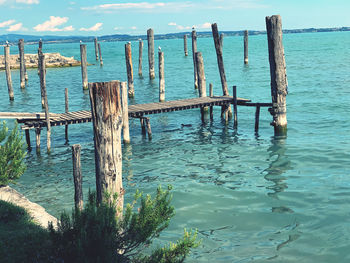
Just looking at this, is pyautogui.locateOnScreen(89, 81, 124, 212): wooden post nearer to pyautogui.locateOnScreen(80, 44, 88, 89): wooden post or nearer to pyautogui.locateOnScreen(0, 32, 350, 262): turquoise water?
pyautogui.locateOnScreen(0, 32, 350, 262): turquoise water

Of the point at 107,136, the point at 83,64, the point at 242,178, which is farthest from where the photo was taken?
the point at 83,64

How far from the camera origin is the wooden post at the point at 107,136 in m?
6.24

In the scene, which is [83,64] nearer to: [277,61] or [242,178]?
[277,61]

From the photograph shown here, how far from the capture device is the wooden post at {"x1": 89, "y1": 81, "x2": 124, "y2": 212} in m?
6.24

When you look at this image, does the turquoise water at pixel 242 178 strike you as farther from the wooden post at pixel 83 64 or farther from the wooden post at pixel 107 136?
the wooden post at pixel 83 64

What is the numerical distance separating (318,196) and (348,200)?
638 mm

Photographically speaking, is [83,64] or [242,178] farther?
[83,64]

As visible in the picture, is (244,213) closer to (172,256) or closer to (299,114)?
(172,256)

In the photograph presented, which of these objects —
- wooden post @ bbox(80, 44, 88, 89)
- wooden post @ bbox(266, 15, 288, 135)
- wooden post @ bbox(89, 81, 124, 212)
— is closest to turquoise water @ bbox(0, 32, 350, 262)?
wooden post @ bbox(266, 15, 288, 135)

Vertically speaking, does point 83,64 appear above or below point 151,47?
below

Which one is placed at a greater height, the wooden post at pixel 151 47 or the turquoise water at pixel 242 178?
the wooden post at pixel 151 47

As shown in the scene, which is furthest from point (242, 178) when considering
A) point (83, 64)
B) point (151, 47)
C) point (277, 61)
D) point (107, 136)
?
point (151, 47)

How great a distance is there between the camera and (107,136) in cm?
638

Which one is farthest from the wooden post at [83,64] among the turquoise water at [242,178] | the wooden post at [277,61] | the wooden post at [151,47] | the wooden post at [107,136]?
the wooden post at [107,136]
